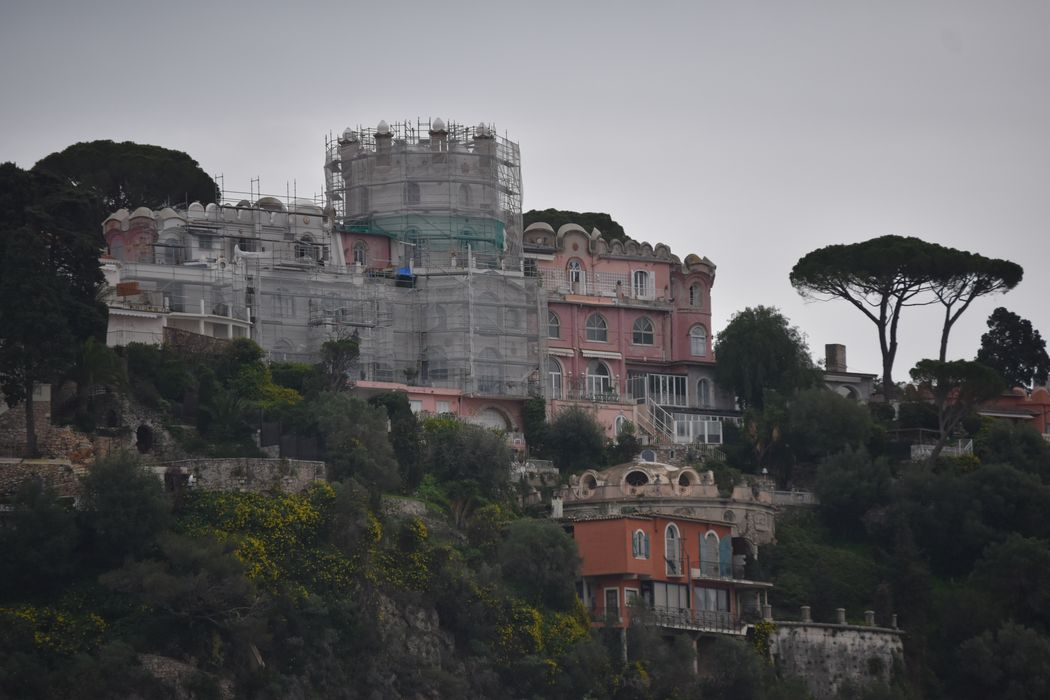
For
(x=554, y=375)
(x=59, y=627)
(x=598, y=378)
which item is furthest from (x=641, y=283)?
(x=59, y=627)

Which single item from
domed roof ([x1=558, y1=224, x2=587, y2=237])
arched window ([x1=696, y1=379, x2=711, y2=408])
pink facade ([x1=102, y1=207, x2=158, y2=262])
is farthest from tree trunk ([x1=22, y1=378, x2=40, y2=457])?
arched window ([x1=696, y1=379, x2=711, y2=408])

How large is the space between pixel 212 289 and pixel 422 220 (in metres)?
10.2

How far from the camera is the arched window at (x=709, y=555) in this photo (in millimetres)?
74500

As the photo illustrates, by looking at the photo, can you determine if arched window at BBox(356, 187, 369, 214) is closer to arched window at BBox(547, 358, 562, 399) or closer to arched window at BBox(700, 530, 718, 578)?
arched window at BBox(547, 358, 562, 399)

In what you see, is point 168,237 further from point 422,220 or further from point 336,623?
point 336,623

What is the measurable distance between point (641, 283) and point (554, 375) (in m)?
6.20

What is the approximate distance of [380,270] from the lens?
8619 cm

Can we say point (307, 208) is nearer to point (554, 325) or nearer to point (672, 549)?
point (554, 325)

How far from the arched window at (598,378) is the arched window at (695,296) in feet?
17.9

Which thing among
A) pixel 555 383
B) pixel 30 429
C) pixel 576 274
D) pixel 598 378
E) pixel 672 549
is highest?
pixel 576 274

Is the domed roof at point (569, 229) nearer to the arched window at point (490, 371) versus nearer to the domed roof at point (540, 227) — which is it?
the domed roof at point (540, 227)

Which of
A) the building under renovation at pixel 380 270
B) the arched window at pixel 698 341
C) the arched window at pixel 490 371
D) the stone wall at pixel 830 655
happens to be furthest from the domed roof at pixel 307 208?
the stone wall at pixel 830 655

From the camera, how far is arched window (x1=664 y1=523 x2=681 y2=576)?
73.4 m

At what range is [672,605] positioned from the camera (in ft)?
239
